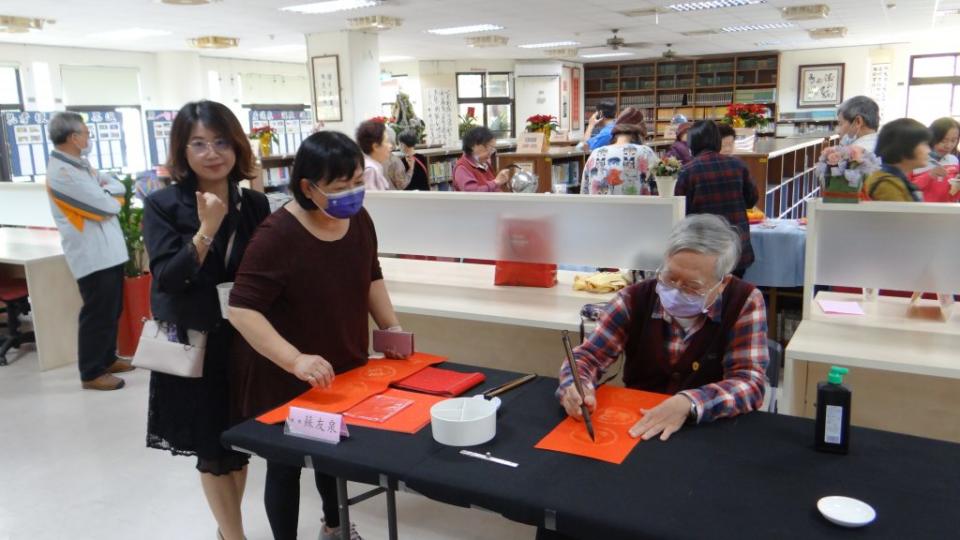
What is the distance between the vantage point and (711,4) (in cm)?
816

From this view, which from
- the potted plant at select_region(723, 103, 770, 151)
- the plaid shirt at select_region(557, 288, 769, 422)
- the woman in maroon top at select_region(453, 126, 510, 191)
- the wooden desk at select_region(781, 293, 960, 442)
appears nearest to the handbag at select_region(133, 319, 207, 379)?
the plaid shirt at select_region(557, 288, 769, 422)

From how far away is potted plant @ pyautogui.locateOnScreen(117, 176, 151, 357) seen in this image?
14.7 feet

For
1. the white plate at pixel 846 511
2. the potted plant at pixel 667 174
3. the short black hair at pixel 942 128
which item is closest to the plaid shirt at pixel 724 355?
the white plate at pixel 846 511

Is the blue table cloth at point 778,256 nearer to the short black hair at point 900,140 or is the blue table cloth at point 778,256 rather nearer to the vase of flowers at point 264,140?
the short black hair at point 900,140

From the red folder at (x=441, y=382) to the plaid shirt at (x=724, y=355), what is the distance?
239mm

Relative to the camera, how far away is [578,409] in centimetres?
161

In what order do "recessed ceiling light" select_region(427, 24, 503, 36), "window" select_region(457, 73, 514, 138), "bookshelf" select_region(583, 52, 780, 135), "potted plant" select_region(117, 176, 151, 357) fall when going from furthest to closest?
"window" select_region(457, 73, 514, 138)
"bookshelf" select_region(583, 52, 780, 135)
"recessed ceiling light" select_region(427, 24, 503, 36)
"potted plant" select_region(117, 176, 151, 357)

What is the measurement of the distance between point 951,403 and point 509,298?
5.28 feet

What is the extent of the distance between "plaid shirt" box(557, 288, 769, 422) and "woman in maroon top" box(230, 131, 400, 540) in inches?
24.2

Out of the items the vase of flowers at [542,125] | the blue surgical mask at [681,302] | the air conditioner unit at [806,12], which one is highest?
the air conditioner unit at [806,12]

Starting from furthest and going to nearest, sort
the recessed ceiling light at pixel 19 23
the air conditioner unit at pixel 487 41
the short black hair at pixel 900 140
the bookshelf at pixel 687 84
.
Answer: the bookshelf at pixel 687 84 < the air conditioner unit at pixel 487 41 < the recessed ceiling light at pixel 19 23 < the short black hair at pixel 900 140

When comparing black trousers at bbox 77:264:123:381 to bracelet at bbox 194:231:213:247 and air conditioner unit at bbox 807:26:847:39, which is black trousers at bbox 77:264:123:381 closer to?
bracelet at bbox 194:231:213:247

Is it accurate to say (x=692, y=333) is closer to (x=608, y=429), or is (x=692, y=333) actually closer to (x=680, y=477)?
(x=608, y=429)

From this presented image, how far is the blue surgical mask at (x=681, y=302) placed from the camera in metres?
1.75
